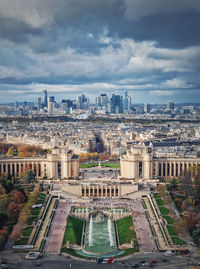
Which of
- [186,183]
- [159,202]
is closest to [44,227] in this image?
[159,202]

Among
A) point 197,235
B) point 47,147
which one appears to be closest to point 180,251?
point 197,235

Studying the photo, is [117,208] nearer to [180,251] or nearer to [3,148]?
[180,251]

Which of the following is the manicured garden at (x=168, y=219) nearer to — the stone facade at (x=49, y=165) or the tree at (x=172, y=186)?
the tree at (x=172, y=186)

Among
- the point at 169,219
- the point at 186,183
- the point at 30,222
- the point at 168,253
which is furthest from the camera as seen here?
the point at 186,183

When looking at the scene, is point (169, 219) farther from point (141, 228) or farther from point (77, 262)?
point (77, 262)

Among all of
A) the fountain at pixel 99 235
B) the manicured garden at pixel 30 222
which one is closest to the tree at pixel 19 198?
the manicured garden at pixel 30 222

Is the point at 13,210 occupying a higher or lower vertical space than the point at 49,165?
lower

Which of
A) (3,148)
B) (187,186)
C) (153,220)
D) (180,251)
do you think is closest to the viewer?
(180,251)
